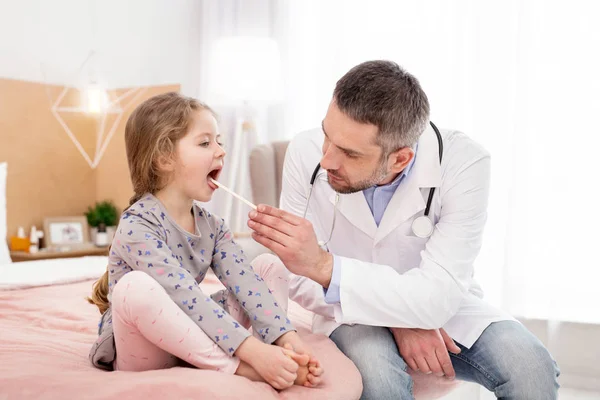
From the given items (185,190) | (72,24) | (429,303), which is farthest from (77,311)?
(72,24)

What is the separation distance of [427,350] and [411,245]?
0.91 ft

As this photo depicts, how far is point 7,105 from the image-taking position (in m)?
3.65

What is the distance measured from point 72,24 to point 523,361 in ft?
10.9

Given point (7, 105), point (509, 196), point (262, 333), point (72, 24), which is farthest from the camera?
point (72, 24)

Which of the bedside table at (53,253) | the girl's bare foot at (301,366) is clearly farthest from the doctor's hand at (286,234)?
the bedside table at (53,253)

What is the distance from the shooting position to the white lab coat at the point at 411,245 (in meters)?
1.56

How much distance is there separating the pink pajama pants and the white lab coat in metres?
0.38

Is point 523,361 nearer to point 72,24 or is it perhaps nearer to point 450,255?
point 450,255

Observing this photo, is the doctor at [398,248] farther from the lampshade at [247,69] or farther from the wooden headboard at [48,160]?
the wooden headboard at [48,160]

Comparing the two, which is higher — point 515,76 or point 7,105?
point 515,76

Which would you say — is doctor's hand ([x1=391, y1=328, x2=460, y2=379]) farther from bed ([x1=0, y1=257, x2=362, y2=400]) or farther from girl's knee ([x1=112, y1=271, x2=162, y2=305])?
girl's knee ([x1=112, y1=271, x2=162, y2=305])

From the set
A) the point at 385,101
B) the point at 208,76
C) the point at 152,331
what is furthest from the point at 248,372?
the point at 208,76

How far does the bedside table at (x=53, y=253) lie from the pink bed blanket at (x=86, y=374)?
1.65 m

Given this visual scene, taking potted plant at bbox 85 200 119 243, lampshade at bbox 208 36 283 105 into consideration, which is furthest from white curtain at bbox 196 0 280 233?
potted plant at bbox 85 200 119 243
